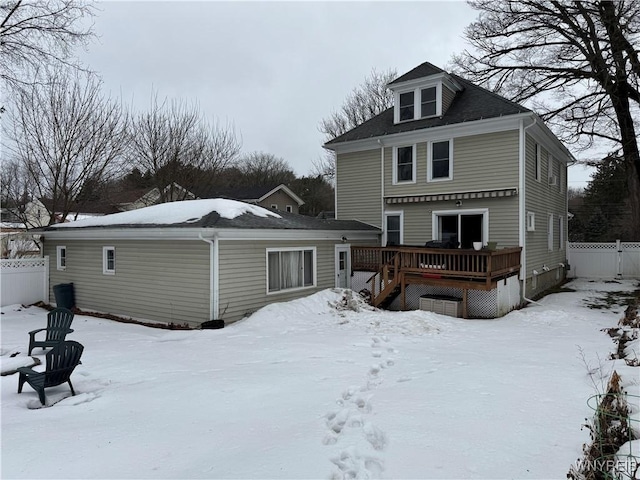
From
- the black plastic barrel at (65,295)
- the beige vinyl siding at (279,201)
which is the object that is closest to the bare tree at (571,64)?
the beige vinyl siding at (279,201)

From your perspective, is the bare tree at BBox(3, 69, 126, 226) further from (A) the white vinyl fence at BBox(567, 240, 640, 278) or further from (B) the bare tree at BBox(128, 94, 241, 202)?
(A) the white vinyl fence at BBox(567, 240, 640, 278)

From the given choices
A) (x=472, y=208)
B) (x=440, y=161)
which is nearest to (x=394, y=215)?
(x=440, y=161)

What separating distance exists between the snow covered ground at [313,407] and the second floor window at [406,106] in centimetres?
960

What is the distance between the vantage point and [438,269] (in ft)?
37.2

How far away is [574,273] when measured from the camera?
64.7ft

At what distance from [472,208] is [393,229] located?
121 inches

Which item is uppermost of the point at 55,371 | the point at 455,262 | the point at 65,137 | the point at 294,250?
the point at 65,137

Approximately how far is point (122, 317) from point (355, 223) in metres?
8.50

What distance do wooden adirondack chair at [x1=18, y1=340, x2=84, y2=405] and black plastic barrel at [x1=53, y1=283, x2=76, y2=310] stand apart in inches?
334

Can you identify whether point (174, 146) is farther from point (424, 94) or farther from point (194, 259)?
point (424, 94)

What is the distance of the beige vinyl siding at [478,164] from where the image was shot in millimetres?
12688

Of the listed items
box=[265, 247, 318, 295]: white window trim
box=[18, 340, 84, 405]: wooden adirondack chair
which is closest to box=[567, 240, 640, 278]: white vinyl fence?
box=[265, 247, 318, 295]: white window trim

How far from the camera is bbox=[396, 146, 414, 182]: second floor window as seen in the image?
14742mm

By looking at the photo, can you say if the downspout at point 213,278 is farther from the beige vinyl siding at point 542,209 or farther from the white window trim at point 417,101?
the beige vinyl siding at point 542,209
